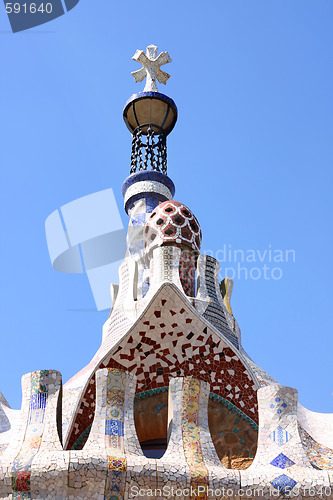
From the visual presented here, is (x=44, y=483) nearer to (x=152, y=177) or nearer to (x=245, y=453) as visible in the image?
(x=245, y=453)

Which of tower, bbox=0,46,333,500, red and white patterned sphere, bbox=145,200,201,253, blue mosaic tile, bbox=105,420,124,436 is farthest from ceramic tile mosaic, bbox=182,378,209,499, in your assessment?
red and white patterned sphere, bbox=145,200,201,253

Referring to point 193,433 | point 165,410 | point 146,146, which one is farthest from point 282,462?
point 146,146

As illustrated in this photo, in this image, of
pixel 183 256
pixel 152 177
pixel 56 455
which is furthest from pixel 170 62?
pixel 56 455

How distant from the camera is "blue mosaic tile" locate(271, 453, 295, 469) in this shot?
6047 mm

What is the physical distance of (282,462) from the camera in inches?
239

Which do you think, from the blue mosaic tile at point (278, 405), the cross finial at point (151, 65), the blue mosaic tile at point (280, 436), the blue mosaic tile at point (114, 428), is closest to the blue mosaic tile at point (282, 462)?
the blue mosaic tile at point (280, 436)

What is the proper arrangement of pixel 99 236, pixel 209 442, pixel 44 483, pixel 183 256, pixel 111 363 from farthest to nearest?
pixel 99 236, pixel 183 256, pixel 111 363, pixel 209 442, pixel 44 483

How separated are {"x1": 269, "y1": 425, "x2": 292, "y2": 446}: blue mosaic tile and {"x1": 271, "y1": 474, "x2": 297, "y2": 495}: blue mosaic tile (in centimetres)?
36

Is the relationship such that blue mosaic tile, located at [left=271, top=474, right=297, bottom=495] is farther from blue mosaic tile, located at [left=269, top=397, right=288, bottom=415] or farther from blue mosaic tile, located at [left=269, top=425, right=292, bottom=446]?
blue mosaic tile, located at [left=269, top=397, right=288, bottom=415]

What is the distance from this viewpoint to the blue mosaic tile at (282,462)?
6047 mm

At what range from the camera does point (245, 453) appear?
7766 mm

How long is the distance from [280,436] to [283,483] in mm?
482

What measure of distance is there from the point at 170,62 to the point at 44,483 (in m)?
10.1

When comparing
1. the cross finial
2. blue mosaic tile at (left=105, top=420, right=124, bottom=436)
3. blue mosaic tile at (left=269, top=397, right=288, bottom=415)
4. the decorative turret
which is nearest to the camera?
blue mosaic tile at (left=105, top=420, right=124, bottom=436)
